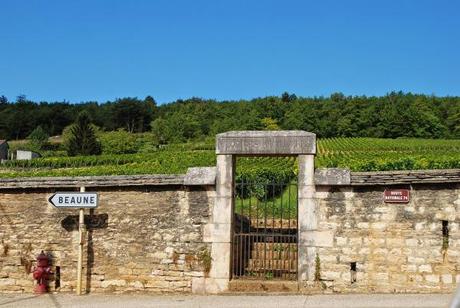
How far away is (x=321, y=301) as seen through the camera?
8.61m

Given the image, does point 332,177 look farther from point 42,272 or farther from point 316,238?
point 42,272

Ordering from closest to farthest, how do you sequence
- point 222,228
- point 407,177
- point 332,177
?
point 407,177
point 332,177
point 222,228

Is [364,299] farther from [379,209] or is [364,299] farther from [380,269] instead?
[379,209]

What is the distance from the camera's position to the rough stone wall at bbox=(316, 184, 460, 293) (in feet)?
29.1

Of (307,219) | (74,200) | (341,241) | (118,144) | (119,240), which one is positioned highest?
(118,144)

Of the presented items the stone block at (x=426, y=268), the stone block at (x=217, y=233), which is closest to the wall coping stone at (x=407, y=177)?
the stone block at (x=426, y=268)

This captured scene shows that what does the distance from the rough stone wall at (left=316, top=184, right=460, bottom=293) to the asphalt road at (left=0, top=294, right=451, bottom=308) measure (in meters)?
0.34

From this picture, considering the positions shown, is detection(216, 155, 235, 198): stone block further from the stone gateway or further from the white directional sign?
the white directional sign

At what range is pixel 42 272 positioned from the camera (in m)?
10.3

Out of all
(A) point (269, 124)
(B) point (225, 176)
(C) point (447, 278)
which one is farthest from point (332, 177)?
(A) point (269, 124)

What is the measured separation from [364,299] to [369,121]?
9312 cm

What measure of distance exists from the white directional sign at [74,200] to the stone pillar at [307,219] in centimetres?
404

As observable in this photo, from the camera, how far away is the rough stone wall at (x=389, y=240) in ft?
29.1

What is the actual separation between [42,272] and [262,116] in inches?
3934
